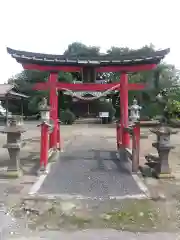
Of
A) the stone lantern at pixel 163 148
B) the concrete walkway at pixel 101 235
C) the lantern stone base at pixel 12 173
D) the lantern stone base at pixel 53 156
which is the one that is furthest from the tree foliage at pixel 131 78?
the concrete walkway at pixel 101 235

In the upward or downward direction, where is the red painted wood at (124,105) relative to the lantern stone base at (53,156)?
upward

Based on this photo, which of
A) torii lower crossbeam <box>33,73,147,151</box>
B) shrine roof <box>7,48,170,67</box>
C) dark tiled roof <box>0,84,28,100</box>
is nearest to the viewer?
shrine roof <box>7,48,170,67</box>

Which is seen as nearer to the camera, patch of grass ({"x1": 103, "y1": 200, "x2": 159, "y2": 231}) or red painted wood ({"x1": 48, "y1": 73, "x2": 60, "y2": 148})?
patch of grass ({"x1": 103, "y1": 200, "x2": 159, "y2": 231})

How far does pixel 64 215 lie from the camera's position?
4.88 meters

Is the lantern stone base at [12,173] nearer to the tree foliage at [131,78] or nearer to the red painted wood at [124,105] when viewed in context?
the red painted wood at [124,105]

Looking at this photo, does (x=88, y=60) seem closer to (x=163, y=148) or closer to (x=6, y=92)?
(x=163, y=148)

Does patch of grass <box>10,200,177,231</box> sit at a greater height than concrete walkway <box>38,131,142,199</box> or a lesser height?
lesser

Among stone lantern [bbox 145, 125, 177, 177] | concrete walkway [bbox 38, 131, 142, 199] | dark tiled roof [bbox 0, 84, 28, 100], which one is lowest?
concrete walkway [bbox 38, 131, 142, 199]

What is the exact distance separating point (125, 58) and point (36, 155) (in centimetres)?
479

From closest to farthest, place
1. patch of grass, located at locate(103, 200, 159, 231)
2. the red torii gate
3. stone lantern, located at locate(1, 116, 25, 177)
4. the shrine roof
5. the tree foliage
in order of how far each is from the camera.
Answer: patch of grass, located at locate(103, 200, 159, 231) → stone lantern, located at locate(1, 116, 25, 177) → the shrine roof → the red torii gate → the tree foliage

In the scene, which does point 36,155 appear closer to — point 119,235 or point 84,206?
point 84,206

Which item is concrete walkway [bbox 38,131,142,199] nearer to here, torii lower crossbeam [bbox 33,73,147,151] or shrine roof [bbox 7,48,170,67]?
torii lower crossbeam [bbox 33,73,147,151]

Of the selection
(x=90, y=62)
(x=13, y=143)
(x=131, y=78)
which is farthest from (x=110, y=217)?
(x=131, y=78)

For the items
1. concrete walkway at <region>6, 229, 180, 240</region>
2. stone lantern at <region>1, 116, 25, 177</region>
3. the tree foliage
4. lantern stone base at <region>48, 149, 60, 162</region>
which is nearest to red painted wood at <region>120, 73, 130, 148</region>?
lantern stone base at <region>48, 149, 60, 162</region>
